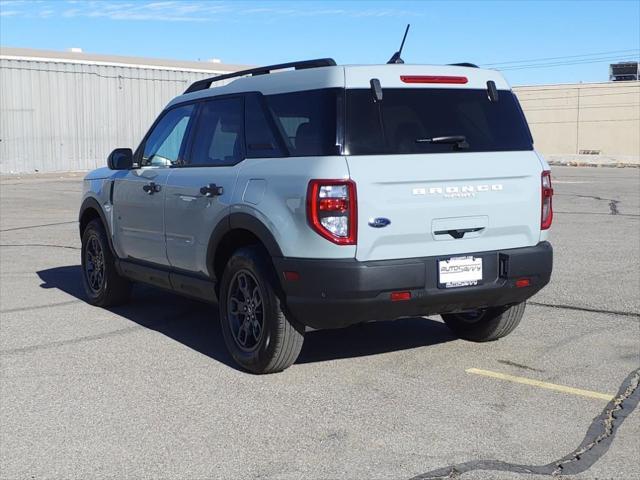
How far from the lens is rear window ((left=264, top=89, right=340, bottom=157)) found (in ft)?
16.8

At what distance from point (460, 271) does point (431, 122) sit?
0.99 meters

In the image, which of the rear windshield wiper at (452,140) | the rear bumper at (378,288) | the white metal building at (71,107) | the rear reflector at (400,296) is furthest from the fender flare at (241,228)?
the white metal building at (71,107)

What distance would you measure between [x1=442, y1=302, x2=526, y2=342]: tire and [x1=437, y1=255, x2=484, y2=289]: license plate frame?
0.94 metres

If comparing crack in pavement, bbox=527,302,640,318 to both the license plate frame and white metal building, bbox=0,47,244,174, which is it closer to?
the license plate frame

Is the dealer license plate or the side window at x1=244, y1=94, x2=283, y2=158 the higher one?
→ the side window at x1=244, y1=94, x2=283, y2=158

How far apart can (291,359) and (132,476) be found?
1.72 m

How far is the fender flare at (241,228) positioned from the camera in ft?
17.5

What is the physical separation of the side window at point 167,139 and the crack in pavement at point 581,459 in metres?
3.66

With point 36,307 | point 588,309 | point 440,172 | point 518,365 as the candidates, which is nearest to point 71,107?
point 36,307

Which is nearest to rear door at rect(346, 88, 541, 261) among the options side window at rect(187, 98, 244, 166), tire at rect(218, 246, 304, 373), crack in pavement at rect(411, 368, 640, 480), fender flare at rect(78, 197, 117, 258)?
tire at rect(218, 246, 304, 373)

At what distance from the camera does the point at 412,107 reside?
543 centimetres

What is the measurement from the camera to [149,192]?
6.91 metres

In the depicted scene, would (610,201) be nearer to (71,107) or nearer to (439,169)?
(439,169)

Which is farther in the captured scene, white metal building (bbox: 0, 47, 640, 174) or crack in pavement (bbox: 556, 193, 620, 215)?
white metal building (bbox: 0, 47, 640, 174)
